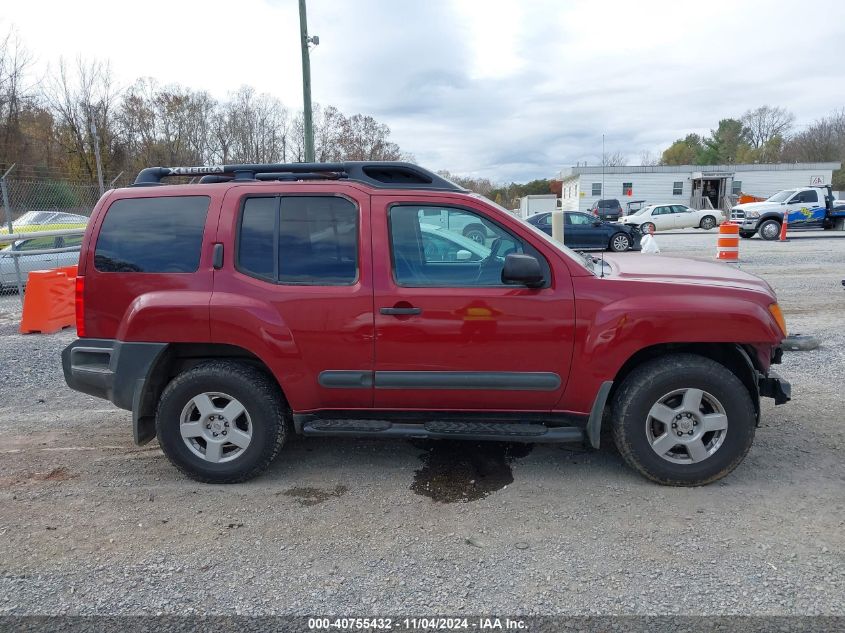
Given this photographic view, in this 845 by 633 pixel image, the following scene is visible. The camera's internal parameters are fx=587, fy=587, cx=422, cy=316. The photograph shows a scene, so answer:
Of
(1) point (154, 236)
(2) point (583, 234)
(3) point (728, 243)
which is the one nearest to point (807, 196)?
(2) point (583, 234)

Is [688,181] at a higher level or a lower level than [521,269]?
higher

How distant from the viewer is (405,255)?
12.0 ft

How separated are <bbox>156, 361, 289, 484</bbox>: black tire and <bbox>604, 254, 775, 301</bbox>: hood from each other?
236 cm

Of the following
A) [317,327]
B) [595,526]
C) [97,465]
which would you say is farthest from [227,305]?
[595,526]

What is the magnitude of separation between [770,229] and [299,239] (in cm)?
2274

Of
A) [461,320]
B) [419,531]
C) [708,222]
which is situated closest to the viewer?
[419,531]

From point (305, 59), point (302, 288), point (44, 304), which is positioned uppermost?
point (305, 59)

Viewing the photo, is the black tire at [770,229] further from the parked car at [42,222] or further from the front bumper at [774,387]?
the parked car at [42,222]

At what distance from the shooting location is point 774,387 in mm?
3674

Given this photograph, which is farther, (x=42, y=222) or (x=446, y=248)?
(x=42, y=222)

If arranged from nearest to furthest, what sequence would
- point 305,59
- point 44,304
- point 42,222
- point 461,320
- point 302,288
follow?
point 461,320
point 302,288
point 44,304
point 305,59
point 42,222

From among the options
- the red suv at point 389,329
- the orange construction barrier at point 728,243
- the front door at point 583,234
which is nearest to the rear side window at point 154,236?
the red suv at point 389,329

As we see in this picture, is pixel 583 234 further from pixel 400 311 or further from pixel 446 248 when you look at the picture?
pixel 400 311

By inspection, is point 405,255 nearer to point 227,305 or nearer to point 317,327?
point 317,327
